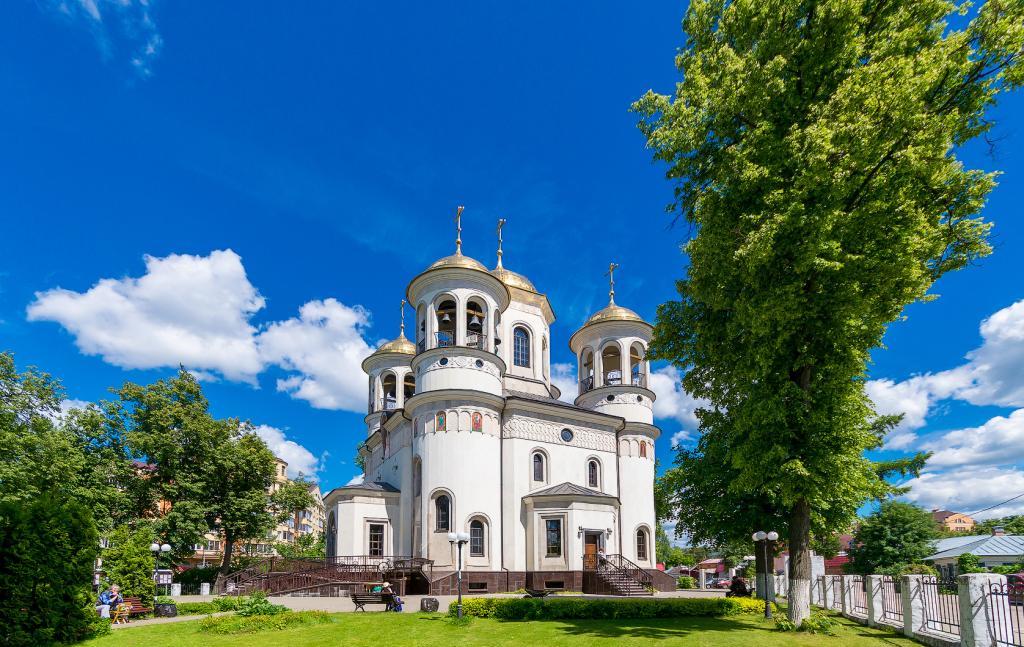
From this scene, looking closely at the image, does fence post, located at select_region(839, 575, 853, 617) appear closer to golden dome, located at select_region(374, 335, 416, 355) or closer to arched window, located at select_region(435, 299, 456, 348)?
arched window, located at select_region(435, 299, 456, 348)

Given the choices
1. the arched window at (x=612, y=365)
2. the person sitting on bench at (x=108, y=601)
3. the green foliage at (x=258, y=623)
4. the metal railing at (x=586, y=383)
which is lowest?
the green foliage at (x=258, y=623)

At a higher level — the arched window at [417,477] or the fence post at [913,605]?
the arched window at [417,477]

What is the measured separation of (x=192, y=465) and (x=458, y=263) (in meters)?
18.7

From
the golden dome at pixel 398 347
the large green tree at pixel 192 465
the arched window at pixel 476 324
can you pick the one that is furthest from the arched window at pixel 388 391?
the arched window at pixel 476 324

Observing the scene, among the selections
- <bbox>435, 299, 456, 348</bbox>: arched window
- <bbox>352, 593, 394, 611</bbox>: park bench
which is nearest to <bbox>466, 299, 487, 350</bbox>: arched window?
<bbox>435, 299, 456, 348</bbox>: arched window

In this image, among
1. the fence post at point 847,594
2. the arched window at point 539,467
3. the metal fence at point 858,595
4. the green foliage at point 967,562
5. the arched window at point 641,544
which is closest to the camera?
the metal fence at point 858,595

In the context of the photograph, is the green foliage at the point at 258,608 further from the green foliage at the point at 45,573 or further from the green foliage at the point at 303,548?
the green foliage at the point at 303,548

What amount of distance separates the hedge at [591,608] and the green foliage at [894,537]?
2474cm

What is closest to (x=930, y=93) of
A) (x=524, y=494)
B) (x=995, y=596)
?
(x=995, y=596)

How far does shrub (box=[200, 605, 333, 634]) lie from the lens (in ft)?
49.6

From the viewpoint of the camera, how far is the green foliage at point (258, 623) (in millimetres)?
15102

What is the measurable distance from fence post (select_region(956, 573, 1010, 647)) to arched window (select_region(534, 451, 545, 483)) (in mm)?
19211

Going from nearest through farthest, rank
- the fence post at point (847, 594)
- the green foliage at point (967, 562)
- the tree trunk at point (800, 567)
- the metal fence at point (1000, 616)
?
the metal fence at point (1000, 616) < the tree trunk at point (800, 567) < the fence post at point (847, 594) < the green foliage at point (967, 562)

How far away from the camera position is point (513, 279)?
3556cm
